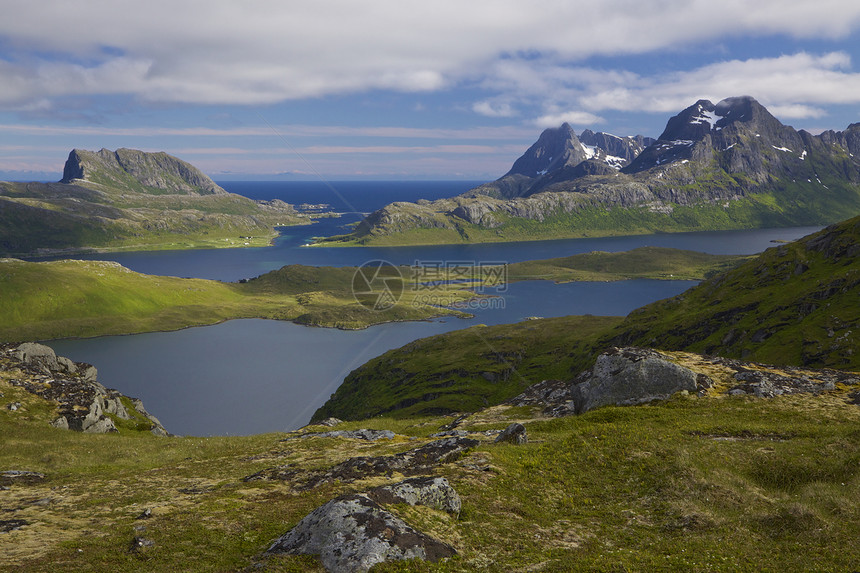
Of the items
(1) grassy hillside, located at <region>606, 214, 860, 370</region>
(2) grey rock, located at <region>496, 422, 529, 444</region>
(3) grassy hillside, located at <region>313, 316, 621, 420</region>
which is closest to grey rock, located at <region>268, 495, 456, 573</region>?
(2) grey rock, located at <region>496, 422, 529, 444</region>

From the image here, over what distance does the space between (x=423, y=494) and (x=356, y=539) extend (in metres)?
5.61

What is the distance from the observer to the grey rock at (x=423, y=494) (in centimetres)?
2444

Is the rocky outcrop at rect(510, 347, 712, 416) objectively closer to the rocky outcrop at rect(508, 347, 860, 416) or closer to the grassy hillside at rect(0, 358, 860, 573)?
the rocky outcrop at rect(508, 347, 860, 416)

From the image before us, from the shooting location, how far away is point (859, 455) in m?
29.6

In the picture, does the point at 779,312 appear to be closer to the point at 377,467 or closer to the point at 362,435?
the point at 362,435

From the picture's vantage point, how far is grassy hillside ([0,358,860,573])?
2139 cm

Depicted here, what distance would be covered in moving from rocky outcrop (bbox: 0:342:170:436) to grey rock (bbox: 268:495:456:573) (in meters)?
57.4

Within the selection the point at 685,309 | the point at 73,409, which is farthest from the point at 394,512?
the point at 685,309

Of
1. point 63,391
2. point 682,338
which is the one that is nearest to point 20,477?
point 63,391

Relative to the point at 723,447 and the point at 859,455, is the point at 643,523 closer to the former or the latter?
the point at 723,447

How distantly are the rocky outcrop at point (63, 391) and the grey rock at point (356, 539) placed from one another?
188 feet

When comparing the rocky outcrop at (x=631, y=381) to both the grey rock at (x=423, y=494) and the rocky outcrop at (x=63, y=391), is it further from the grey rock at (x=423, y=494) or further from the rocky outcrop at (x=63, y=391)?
the rocky outcrop at (x=63, y=391)

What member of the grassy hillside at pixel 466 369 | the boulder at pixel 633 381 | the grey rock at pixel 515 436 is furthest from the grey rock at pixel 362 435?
the grassy hillside at pixel 466 369

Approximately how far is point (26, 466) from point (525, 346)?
142 meters
